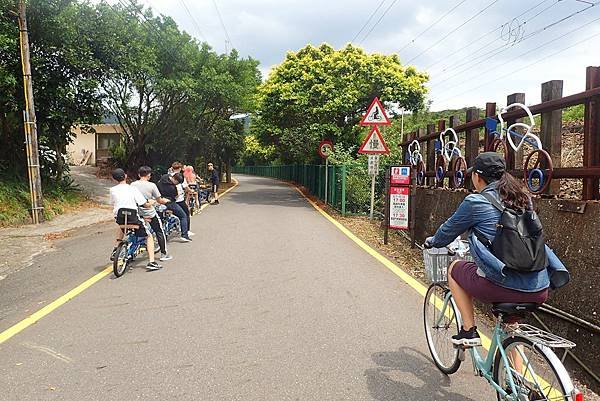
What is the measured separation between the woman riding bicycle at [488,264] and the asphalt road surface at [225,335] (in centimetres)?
83

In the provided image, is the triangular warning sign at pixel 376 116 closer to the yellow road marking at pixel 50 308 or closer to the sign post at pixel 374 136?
the sign post at pixel 374 136

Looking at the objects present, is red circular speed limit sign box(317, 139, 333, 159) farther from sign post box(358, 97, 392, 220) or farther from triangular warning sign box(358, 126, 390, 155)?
triangular warning sign box(358, 126, 390, 155)

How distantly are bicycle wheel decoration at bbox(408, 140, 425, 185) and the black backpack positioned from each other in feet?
23.2

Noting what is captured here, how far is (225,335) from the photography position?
4.77 m

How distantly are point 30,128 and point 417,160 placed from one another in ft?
33.5

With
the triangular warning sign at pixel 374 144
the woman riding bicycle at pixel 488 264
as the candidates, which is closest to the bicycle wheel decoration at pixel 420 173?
the triangular warning sign at pixel 374 144

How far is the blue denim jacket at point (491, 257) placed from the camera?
296 cm

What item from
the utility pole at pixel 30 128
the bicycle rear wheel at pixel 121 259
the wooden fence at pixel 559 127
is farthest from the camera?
the utility pole at pixel 30 128

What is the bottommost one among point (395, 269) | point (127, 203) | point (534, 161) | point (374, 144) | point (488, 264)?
point (395, 269)

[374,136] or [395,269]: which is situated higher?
[374,136]

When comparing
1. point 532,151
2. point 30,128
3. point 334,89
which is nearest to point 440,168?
point 532,151

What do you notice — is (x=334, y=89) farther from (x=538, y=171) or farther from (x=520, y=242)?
(x=520, y=242)

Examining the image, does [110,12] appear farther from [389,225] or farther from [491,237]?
[491,237]

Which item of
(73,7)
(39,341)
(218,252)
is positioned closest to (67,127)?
(73,7)
